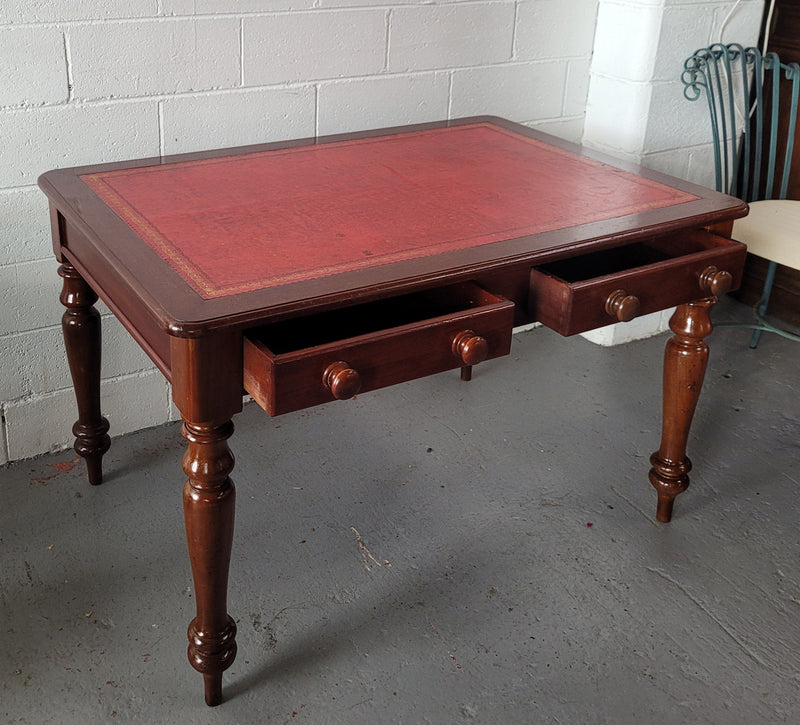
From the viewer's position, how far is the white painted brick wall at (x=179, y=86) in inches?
77.6

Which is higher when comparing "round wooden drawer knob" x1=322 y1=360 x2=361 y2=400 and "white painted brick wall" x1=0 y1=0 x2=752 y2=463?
"white painted brick wall" x1=0 y1=0 x2=752 y2=463

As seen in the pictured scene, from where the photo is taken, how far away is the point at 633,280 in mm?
1677

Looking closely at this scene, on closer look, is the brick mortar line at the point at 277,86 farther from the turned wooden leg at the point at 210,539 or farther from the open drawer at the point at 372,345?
the turned wooden leg at the point at 210,539

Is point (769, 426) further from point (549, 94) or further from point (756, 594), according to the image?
point (549, 94)

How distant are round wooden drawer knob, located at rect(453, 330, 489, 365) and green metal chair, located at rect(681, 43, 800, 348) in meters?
1.29

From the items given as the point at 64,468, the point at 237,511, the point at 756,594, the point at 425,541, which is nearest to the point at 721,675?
the point at 756,594

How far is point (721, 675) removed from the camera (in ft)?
5.67

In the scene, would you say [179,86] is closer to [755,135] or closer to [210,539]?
[210,539]

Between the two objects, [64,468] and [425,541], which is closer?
[425,541]

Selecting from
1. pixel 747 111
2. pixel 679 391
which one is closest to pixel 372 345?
pixel 679 391

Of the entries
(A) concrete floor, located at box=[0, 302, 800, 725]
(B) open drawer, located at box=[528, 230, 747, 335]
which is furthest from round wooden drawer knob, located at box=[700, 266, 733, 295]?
(A) concrete floor, located at box=[0, 302, 800, 725]

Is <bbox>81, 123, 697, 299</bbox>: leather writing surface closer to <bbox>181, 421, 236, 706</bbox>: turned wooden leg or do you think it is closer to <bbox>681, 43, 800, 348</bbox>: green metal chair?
<bbox>181, 421, 236, 706</bbox>: turned wooden leg

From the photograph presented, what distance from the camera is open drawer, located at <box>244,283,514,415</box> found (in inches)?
53.4

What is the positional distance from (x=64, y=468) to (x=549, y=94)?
162cm
